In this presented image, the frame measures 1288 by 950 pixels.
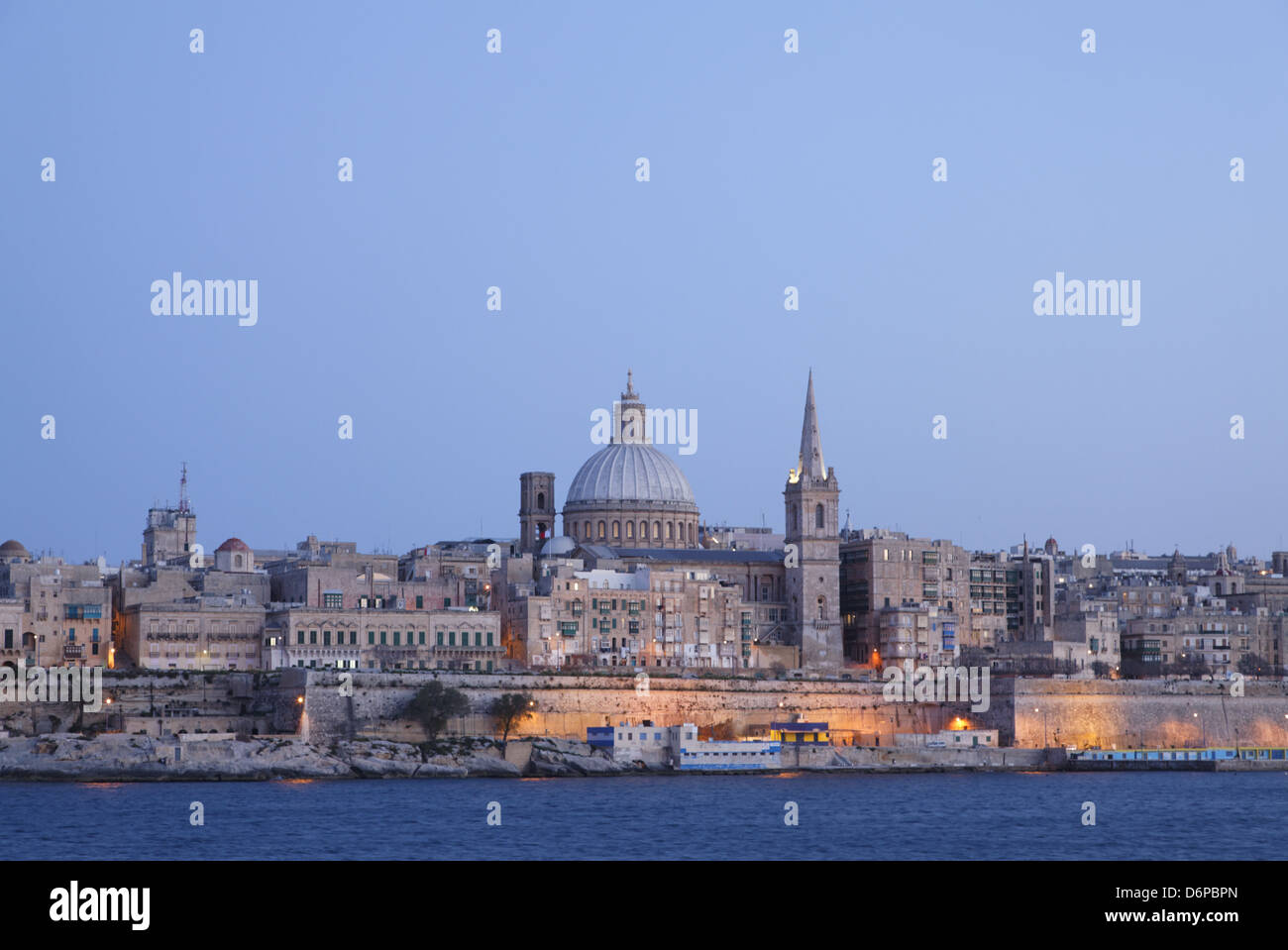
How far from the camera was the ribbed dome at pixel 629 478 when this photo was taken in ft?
267

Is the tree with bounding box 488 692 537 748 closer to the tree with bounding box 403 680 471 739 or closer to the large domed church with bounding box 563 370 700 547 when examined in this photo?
the tree with bounding box 403 680 471 739

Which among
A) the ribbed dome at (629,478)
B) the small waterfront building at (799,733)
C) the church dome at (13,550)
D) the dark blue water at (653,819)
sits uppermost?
the ribbed dome at (629,478)

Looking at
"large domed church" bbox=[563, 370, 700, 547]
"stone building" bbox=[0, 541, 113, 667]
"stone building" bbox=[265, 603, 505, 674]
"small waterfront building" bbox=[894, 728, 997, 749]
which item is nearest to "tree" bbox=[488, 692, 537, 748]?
"stone building" bbox=[265, 603, 505, 674]

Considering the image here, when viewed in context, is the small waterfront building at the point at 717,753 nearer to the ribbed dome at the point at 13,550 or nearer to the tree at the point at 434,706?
the tree at the point at 434,706

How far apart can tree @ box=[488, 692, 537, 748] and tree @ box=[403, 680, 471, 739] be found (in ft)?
4.03

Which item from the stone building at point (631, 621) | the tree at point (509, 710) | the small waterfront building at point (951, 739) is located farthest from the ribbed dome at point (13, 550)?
the small waterfront building at point (951, 739)

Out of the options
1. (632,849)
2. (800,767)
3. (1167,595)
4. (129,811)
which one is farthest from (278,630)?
(1167,595)

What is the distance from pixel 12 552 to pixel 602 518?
24.3 meters

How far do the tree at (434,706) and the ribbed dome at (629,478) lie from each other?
2330 centimetres

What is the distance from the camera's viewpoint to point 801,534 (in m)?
76.0

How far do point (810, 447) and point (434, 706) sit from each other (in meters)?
24.8

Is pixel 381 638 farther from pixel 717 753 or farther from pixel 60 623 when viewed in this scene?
pixel 717 753

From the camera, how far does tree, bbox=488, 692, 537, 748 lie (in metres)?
59.6
